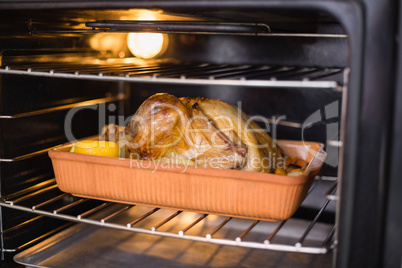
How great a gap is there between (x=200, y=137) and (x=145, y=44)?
0.61m

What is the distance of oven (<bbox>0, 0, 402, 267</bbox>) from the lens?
851 mm

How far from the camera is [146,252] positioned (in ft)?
4.40

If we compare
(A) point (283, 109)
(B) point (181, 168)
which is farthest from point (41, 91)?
(A) point (283, 109)

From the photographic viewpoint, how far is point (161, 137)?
1.25 metres

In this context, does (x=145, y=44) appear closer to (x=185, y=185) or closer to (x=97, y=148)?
(x=97, y=148)

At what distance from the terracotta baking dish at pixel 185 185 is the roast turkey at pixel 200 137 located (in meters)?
0.07

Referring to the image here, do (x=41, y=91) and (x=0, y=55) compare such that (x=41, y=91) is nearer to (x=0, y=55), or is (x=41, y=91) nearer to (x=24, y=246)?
(x=0, y=55)

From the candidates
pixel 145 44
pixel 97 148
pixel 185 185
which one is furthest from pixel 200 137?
pixel 145 44

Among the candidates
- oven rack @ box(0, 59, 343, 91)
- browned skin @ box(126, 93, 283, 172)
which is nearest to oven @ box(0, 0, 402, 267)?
oven rack @ box(0, 59, 343, 91)

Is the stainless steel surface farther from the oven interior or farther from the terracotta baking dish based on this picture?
the terracotta baking dish

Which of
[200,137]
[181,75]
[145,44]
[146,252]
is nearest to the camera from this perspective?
[181,75]

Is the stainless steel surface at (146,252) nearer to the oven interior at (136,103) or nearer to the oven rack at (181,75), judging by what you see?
the oven interior at (136,103)

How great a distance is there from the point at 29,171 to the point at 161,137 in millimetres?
441

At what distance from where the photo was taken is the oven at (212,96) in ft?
2.79
